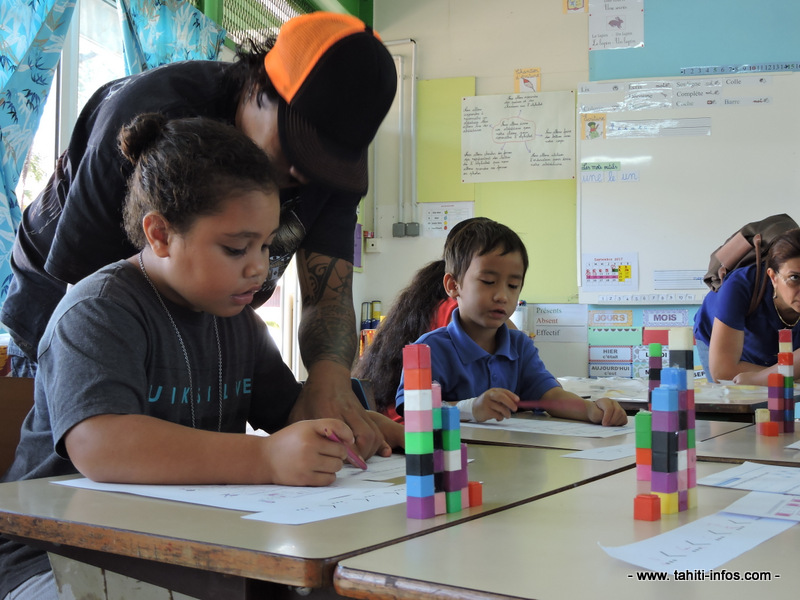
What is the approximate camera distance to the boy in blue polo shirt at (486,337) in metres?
2.02

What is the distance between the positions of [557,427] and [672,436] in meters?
0.86

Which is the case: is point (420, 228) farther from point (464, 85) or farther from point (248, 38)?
point (248, 38)

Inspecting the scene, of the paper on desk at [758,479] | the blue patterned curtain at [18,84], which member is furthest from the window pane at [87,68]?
the paper on desk at [758,479]

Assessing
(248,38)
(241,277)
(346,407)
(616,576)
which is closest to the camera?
(616,576)

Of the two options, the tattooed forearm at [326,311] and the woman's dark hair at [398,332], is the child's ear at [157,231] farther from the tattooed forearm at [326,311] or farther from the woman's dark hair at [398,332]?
the woman's dark hair at [398,332]

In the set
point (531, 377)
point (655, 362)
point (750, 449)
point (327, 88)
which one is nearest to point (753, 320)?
point (531, 377)

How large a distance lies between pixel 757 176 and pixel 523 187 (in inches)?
53.3

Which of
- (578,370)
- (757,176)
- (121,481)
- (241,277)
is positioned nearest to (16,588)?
(121,481)

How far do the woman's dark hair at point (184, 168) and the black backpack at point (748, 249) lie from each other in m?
2.31

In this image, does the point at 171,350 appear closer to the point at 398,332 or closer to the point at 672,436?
the point at 672,436

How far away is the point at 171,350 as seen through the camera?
1.15m

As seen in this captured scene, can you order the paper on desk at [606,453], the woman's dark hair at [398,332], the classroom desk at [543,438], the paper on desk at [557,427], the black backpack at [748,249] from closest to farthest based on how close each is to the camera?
1. the paper on desk at [606,453]
2. the classroom desk at [543,438]
3. the paper on desk at [557,427]
4. the woman's dark hair at [398,332]
5. the black backpack at [748,249]

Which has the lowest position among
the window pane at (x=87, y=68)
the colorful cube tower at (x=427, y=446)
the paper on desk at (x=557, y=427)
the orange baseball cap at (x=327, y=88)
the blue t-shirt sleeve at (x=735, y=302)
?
the paper on desk at (x=557, y=427)

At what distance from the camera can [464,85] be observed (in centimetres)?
507
